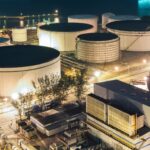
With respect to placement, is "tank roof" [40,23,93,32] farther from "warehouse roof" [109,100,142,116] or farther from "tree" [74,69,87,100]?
"warehouse roof" [109,100,142,116]

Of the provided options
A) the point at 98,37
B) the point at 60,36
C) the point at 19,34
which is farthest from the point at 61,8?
the point at 98,37

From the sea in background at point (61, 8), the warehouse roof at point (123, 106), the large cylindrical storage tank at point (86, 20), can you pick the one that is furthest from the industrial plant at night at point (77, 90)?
the sea in background at point (61, 8)

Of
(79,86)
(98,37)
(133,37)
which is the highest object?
(98,37)

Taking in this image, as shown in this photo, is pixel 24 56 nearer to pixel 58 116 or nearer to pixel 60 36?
pixel 58 116

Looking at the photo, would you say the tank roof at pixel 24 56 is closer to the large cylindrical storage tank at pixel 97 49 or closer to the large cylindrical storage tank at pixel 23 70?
the large cylindrical storage tank at pixel 23 70

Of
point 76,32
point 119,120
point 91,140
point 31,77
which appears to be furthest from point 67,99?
point 76,32

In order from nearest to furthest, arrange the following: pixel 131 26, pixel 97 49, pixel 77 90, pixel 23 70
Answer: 1. pixel 77 90
2. pixel 23 70
3. pixel 97 49
4. pixel 131 26

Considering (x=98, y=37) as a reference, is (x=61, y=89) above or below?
below

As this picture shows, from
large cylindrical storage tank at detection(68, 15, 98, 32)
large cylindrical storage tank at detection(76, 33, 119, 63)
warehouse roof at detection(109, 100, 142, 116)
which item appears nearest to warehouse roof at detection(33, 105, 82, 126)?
warehouse roof at detection(109, 100, 142, 116)
